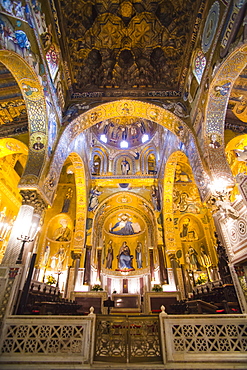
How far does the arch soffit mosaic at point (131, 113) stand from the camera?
789 cm

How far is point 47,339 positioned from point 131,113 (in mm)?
9786

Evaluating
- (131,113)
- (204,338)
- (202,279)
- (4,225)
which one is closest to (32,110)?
(131,113)

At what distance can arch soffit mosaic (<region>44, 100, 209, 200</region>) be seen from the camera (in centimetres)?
789

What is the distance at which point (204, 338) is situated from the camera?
450cm

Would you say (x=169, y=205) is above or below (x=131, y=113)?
below

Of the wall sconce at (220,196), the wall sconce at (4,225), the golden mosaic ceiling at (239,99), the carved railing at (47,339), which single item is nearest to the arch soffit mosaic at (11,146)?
the wall sconce at (4,225)

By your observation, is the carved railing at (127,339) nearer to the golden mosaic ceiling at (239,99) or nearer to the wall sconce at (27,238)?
the wall sconce at (27,238)

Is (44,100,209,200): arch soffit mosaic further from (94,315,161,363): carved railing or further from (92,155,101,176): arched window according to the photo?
(92,155,101,176): arched window

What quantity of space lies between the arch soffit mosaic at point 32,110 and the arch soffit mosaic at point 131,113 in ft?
1.81

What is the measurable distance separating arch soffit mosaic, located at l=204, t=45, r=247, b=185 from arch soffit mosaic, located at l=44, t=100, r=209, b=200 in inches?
20.5

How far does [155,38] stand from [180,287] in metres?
13.9

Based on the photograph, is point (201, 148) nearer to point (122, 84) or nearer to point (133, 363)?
point (122, 84)

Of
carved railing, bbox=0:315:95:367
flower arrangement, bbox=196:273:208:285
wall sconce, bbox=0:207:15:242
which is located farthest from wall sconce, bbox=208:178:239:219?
wall sconce, bbox=0:207:15:242

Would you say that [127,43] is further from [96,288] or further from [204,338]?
[96,288]
